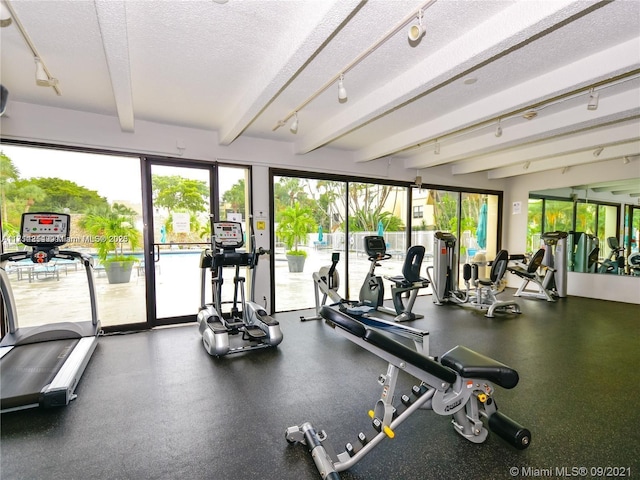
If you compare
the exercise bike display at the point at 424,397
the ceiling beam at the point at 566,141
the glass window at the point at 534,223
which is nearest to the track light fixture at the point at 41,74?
the exercise bike display at the point at 424,397

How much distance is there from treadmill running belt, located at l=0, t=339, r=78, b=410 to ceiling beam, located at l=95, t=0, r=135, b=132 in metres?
2.58

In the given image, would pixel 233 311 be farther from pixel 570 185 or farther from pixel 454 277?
pixel 570 185

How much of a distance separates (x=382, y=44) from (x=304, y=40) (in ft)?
2.33

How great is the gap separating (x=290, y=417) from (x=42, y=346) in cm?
280

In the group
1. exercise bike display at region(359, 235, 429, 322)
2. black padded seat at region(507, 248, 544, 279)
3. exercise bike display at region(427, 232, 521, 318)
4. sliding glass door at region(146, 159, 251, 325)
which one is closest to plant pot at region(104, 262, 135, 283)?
sliding glass door at region(146, 159, 251, 325)

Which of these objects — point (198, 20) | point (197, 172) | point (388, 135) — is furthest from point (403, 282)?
point (198, 20)

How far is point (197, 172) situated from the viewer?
4.93m

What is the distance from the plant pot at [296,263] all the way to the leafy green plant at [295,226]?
0.21ft

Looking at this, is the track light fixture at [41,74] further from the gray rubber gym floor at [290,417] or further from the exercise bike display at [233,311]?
the gray rubber gym floor at [290,417]

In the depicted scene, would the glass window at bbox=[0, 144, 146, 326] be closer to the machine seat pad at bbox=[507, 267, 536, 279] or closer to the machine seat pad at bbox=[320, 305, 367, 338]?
the machine seat pad at bbox=[320, 305, 367, 338]

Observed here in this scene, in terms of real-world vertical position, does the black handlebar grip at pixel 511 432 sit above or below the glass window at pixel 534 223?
below

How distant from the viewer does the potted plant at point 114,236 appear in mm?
4367

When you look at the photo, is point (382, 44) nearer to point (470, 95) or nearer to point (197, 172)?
point (470, 95)

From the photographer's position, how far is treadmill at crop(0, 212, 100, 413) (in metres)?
2.50
